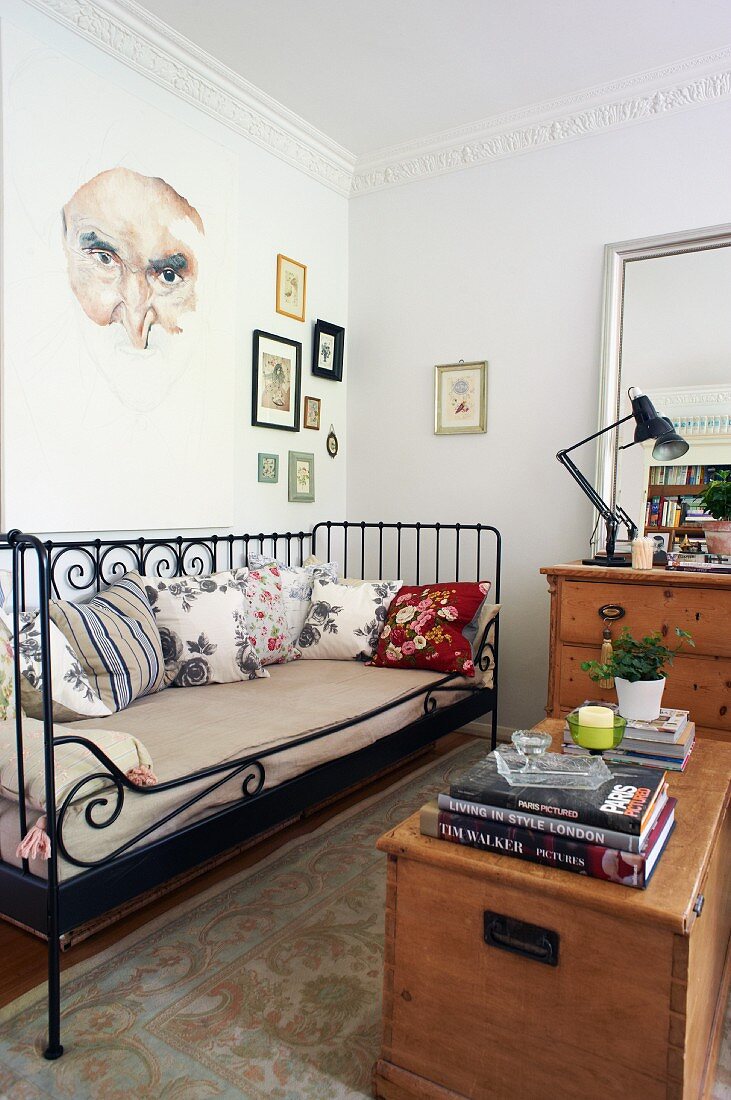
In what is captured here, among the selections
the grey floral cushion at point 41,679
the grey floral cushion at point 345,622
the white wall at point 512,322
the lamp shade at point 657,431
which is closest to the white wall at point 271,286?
the white wall at point 512,322

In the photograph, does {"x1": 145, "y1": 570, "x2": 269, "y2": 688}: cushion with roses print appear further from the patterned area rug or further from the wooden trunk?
the wooden trunk

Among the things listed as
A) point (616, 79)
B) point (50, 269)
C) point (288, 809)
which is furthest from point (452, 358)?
point (288, 809)

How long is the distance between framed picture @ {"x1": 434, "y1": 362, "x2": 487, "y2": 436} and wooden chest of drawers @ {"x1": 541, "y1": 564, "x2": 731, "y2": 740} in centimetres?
110

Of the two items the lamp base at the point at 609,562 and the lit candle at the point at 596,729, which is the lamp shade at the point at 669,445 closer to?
the lamp base at the point at 609,562

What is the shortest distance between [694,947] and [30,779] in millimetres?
1233

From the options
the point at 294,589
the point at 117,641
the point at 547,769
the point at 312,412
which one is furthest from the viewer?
the point at 312,412

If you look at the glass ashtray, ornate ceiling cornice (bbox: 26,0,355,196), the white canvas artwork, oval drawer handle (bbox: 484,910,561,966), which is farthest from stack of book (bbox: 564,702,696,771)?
ornate ceiling cornice (bbox: 26,0,355,196)

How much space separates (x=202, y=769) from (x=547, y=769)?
34.0 inches

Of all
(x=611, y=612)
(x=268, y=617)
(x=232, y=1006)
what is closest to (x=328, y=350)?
(x=268, y=617)

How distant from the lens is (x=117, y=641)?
242cm

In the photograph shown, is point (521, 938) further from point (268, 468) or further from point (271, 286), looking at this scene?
point (271, 286)

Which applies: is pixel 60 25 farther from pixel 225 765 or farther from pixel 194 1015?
pixel 194 1015

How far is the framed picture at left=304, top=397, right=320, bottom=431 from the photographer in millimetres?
3812

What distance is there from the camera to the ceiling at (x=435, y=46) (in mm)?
2721
